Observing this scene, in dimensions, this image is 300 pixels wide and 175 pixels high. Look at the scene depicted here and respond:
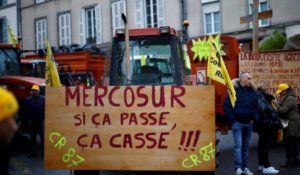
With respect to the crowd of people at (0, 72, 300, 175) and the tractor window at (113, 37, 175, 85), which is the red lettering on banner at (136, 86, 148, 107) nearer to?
the tractor window at (113, 37, 175, 85)

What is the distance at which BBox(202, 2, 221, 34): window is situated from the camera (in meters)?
24.6

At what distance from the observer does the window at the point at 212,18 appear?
969 inches

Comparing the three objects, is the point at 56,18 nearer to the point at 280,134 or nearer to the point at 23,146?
the point at 23,146

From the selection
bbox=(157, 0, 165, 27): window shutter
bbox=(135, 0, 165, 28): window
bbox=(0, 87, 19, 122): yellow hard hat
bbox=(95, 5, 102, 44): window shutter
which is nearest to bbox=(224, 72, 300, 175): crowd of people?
bbox=(0, 87, 19, 122): yellow hard hat

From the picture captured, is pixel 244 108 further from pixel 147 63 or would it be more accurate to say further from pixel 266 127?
pixel 147 63

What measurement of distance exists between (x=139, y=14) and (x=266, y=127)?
65.9 ft

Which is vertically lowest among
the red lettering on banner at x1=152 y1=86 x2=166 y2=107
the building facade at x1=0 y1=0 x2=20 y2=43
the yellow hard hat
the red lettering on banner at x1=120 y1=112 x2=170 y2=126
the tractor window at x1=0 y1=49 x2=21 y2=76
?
the red lettering on banner at x1=120 y1=112 x2=170 y2=126

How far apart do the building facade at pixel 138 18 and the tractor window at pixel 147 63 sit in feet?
46.2

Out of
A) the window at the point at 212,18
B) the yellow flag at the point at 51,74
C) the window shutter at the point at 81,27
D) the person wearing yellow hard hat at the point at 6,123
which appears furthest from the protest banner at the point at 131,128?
the window shutter at the point at 81,27

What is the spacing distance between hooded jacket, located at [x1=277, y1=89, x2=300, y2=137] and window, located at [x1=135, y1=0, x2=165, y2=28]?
59.1 feet

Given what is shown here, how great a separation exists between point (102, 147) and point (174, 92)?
1128mm

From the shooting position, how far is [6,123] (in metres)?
2.98

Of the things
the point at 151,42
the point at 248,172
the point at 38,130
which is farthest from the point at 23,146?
the point at 248,172

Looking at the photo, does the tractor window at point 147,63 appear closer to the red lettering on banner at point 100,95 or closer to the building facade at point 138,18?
the red lettering on banner at point 100,95
